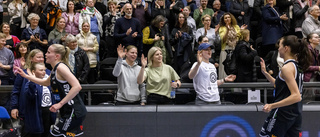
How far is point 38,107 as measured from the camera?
22.7 feet

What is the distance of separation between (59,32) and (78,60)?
1.51m

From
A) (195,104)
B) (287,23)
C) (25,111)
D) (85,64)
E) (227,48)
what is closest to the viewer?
(25,111)

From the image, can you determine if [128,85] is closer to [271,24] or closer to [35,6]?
[271,24]

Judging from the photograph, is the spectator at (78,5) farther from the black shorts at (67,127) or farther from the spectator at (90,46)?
the black shorts at (67,127)

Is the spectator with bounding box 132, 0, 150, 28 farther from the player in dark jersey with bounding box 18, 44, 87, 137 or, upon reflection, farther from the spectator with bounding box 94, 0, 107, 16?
the player in dark jersey with bounding box 18, 44, 87, 137

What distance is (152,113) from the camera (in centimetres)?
729

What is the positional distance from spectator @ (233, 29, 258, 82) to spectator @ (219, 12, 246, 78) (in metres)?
0.72

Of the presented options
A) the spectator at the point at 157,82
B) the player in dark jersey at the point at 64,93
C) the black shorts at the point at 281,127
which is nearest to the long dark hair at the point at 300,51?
the black shorts at the point at 281,127

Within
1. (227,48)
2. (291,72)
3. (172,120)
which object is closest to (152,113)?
(172,120)

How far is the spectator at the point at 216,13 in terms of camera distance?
11492mm

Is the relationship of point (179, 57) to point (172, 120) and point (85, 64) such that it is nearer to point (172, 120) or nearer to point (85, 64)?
point (85, 64)

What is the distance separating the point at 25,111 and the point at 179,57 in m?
4.63

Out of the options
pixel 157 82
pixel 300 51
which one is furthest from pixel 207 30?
pixel 300 51

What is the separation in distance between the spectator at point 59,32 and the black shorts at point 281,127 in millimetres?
5893
